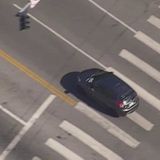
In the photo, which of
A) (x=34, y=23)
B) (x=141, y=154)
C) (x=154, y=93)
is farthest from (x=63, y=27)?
(x=141, y=154)

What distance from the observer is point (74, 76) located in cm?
3741

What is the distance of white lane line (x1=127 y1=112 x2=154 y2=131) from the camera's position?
36.1 metres

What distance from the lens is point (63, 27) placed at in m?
38.9

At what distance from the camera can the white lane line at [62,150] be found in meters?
34.4

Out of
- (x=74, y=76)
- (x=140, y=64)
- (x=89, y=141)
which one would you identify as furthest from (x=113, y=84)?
(x=89, y=141)

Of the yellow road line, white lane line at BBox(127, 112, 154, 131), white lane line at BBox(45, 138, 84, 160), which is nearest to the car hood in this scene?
the yellow road line

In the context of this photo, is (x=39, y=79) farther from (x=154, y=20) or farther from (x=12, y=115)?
(x=154, y=20)

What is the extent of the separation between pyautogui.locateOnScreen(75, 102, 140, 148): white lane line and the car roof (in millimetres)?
1529

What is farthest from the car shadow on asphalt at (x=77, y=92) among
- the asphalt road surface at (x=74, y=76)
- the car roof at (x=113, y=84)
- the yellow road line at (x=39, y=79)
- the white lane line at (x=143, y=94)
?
the white lane line at (x=143, y=94)

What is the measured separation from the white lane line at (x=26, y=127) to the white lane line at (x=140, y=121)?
A: 4505mm

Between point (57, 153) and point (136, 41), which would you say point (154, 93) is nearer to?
point (136, 41)

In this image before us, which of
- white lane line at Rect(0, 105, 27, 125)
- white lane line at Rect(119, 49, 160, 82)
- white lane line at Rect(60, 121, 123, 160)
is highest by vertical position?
white lane line at Rect(119, 49, 160, 82)

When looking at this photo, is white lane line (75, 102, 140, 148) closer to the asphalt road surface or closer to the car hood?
the asphalt road surface

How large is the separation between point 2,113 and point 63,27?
6801 mm
